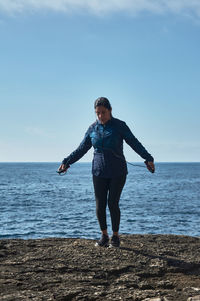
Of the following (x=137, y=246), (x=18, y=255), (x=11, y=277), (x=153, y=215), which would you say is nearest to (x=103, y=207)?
(x=137, y=246)

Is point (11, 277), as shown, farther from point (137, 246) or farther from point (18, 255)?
point (137, 246)

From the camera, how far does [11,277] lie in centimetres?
485

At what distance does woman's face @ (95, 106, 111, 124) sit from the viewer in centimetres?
641

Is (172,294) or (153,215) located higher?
(172,294)

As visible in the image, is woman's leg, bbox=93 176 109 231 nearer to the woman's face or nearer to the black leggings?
the black leggings

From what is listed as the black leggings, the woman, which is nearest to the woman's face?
the woman

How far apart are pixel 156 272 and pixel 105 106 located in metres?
2.62

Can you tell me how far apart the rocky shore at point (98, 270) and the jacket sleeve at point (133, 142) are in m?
1.49

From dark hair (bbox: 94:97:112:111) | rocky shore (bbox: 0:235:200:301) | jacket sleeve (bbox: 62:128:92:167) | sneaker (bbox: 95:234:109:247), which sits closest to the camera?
rocky shore (bbox: 0:235:200:301)

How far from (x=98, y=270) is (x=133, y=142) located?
221 cm

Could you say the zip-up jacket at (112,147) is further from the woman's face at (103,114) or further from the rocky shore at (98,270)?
the rocky shore at (98,270)

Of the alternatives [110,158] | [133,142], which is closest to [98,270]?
[110,158]

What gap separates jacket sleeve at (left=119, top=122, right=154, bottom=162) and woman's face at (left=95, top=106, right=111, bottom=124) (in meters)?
0.29

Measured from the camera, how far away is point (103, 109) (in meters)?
6.40
